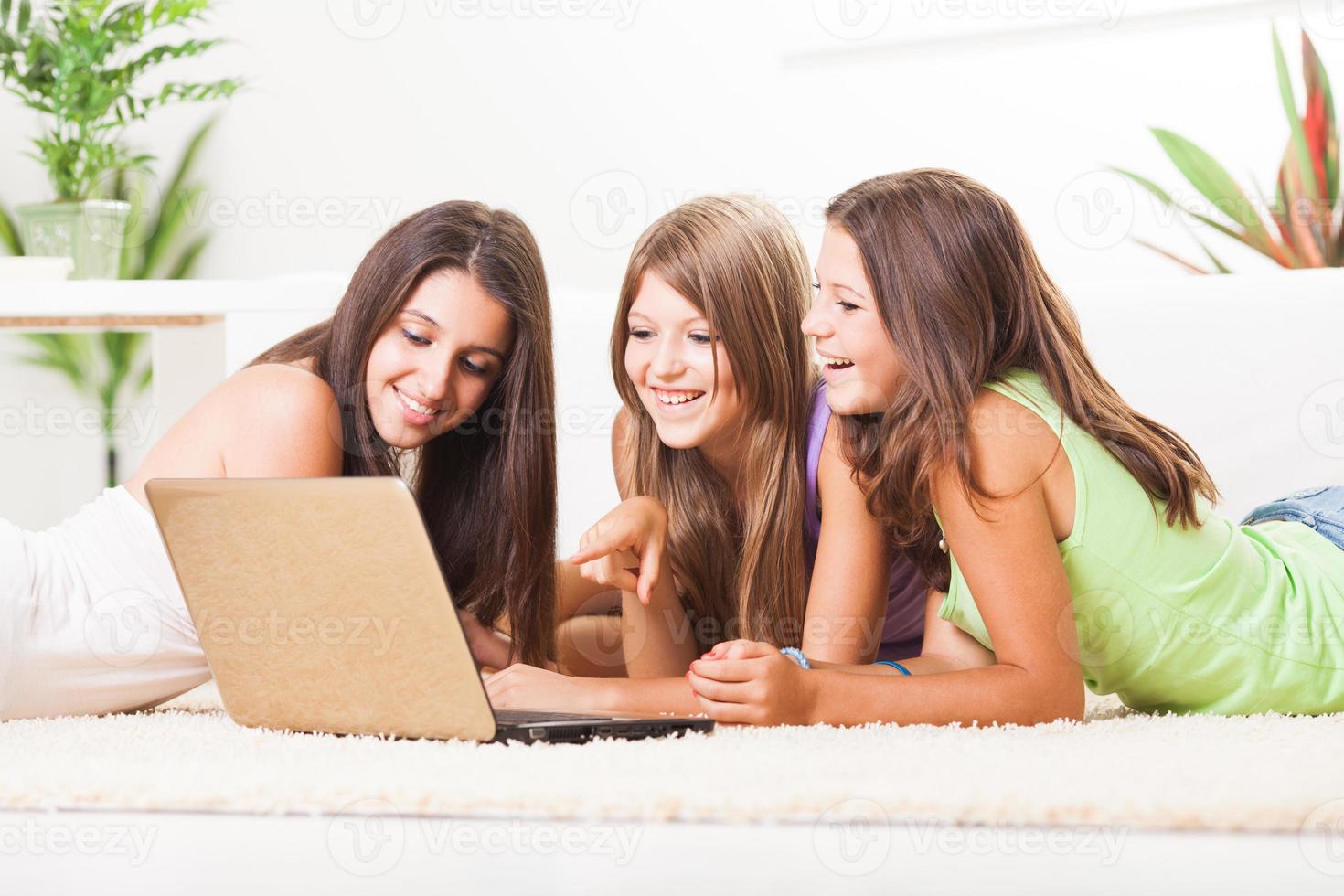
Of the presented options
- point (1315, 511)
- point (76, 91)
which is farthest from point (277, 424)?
point (76, 91)

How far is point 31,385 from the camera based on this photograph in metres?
3.34

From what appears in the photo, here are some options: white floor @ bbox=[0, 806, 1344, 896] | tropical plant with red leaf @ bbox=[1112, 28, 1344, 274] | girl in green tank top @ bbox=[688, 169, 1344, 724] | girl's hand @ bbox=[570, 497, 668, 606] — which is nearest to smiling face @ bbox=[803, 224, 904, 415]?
girl in green tank top @ bbox=[688, 169, 1344, 724]

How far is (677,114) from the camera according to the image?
2.94 meters

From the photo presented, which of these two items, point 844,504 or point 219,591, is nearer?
point 219,591

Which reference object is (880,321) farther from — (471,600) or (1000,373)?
(471,600)

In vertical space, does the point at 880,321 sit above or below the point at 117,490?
above

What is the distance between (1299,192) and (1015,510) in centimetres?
160

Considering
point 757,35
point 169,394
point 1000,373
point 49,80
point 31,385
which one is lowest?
point 31,385

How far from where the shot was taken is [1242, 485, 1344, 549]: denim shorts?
140cm

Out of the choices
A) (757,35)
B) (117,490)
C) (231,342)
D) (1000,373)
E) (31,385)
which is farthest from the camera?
(31,385)

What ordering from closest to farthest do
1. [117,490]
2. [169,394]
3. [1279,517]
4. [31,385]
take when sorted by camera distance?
[117,490], [1279,517], [169,394], [31,385]

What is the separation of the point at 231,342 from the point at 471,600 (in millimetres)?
612

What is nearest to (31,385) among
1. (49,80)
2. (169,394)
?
(49,80)

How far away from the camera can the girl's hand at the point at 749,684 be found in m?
1.02
